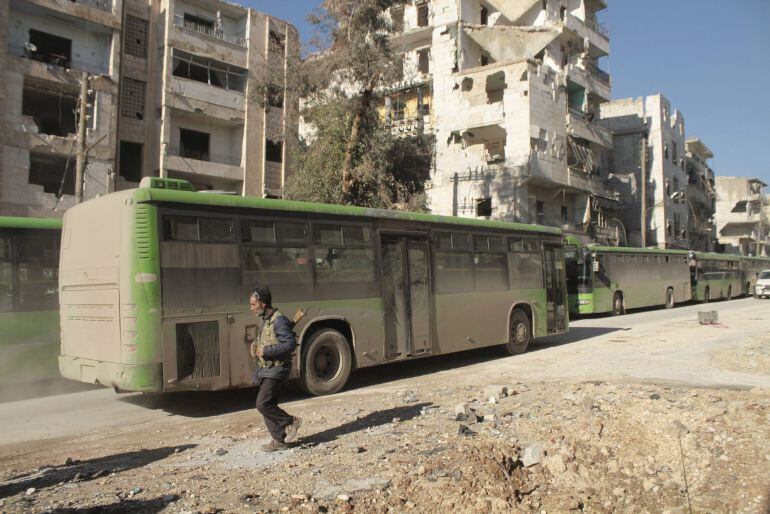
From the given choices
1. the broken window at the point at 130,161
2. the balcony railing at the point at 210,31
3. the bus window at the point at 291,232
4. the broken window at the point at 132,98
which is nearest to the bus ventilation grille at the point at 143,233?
the bus window at the point at 291,232

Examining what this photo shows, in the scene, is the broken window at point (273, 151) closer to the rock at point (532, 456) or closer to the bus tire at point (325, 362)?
the bus tire at point (325, 362)

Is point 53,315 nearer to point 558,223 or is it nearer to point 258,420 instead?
point 258,420

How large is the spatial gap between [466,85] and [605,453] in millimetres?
32981

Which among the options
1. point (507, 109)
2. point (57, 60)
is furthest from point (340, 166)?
point (507, 109)

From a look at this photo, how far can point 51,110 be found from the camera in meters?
25.9

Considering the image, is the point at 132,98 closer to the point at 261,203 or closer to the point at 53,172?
the point at 53,172

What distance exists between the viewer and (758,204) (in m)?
79.8

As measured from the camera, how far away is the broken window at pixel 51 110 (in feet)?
82.5

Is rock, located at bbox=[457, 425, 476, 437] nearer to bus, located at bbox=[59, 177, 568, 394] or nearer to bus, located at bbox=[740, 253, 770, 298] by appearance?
bus, located at bbox=[59, 177, 568, 394]

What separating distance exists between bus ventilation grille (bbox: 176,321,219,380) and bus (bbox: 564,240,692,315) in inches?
712

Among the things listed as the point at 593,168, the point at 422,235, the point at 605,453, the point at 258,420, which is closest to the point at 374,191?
the point at 422,235

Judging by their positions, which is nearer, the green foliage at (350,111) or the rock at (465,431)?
the rock at (465,431)

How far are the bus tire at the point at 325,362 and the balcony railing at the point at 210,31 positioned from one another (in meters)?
26.3

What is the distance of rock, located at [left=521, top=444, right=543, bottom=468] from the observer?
17.0ft
